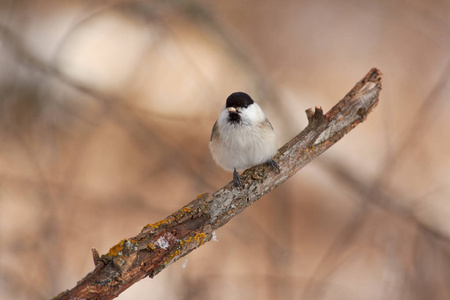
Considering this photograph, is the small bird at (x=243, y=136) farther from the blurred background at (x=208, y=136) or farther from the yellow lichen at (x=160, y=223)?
the blurred background at (x=208, y=136)

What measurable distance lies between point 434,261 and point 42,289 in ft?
4.77

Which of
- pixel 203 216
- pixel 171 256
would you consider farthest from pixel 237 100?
pixel 171 256

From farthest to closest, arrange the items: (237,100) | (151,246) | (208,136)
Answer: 1. (208,136)
2. (237,100)
3. (151,246)

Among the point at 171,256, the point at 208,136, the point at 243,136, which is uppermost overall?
the point at 208,136

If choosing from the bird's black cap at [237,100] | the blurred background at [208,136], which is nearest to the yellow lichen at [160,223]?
the bird's black cap at [237,100]

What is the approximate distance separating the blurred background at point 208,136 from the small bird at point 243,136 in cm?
60

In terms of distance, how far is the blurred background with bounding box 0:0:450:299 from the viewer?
5.01 ft

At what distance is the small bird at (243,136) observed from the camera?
98 cm

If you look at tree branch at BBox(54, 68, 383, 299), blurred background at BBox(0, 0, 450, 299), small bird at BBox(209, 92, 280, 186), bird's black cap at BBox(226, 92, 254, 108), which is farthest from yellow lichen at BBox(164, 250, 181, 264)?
blurred background at BBox(0, 0, 450, 299)

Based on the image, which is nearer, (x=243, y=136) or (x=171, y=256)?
(x=171, y=256)

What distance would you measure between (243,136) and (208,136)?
0.67 m

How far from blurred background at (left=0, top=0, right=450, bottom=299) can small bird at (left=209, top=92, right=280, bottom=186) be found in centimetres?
60

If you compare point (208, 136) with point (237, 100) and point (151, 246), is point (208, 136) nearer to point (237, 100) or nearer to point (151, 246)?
point (237, 100)

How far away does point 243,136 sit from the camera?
3.29 ft
